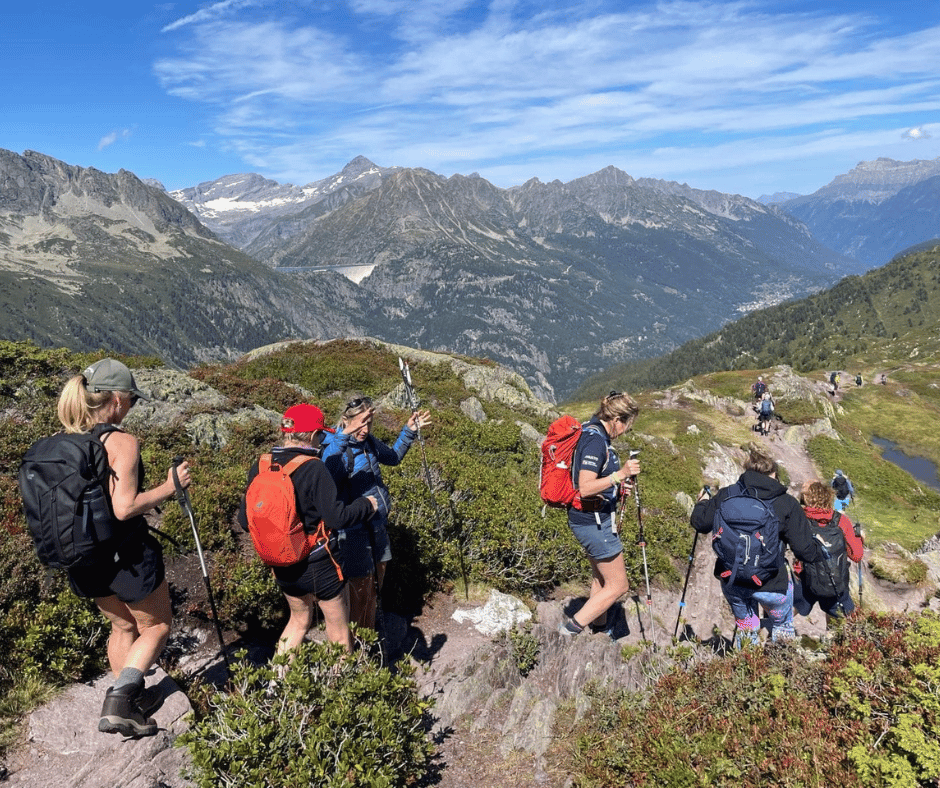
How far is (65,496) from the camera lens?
4312mm

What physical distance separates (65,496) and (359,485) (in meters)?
3.22

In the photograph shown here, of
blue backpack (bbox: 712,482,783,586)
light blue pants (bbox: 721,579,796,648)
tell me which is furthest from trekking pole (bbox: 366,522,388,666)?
light blue pants (bbox: 721,579,796,648)

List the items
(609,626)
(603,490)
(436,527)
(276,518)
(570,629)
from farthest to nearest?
(436,527) → (609,626) → (570,629) → (603,490) → (276,518)

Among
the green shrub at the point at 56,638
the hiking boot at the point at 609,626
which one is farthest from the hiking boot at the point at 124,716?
the hiking boot at the point at 609,626

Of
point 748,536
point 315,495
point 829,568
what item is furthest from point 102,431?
point 829,568

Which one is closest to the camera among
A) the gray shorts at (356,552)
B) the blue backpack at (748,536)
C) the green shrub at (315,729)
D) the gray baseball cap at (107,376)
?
the green shrub at (315,729)

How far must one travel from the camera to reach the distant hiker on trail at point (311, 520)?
5246 mm

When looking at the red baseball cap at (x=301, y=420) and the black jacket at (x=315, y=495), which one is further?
the red baseball cap at (x=301, y=420)

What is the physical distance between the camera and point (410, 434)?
795 centimetres

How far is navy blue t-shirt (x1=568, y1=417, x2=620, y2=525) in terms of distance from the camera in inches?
269

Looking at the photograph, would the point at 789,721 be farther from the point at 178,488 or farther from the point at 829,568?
the point at 178,488

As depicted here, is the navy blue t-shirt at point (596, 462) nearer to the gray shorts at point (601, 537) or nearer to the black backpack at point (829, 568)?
the gray shorts at point (601, 537)

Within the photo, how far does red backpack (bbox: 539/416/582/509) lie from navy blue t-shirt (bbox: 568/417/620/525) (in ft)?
0.46

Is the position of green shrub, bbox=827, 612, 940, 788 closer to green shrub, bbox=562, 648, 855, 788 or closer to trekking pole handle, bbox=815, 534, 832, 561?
green shrub, bbox=562, 648, 855, 788
